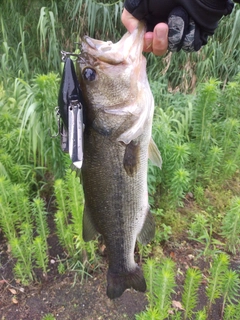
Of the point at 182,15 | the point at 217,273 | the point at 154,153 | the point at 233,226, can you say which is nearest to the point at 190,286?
the point at 217,273

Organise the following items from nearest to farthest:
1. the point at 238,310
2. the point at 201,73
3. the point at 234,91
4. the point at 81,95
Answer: the point at 81,95, the point at 238,310, the point at 234,91, the point at 201,73

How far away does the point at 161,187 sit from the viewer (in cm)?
274

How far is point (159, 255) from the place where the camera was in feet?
8.34

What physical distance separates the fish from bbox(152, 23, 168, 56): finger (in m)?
0.06

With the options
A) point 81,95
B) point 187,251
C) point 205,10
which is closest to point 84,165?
point 81,95

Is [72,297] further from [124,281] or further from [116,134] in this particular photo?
[116,134]

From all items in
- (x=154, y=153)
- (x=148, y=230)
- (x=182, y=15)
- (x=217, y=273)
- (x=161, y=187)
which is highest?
(x=182, y=15)

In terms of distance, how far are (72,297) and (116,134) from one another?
1.44 metres

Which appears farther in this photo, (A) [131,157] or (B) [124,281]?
(B) [124,281]

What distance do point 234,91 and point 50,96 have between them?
Answer: 4.64ft

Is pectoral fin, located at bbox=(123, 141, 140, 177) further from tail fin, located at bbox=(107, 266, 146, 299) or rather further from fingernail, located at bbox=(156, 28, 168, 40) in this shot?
tail fin, located at bbox=(107, 266, 146, 299)

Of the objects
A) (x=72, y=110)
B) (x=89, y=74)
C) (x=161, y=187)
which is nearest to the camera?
(x=72, y=110)

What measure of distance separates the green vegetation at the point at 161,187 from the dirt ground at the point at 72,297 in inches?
2.4

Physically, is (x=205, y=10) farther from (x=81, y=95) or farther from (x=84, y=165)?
(x=84, y=165)
